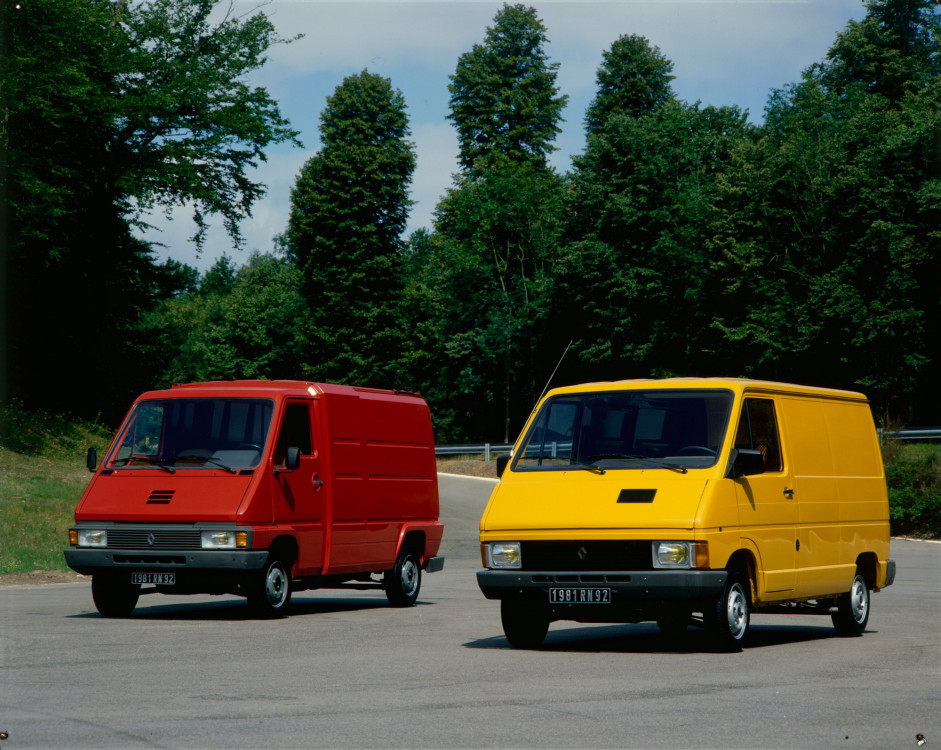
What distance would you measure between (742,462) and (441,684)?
3.58m

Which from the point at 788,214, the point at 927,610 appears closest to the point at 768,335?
the point at 788,214

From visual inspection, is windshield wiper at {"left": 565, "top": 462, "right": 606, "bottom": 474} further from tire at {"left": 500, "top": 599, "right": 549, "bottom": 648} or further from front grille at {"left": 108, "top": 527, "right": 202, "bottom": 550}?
front grille at {"left": 108, "top": 527, "right": 202, "bottom": 550}

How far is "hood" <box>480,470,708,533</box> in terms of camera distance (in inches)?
431

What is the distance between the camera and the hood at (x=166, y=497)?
1424cm

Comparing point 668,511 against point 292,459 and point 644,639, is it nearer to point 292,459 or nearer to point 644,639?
point 644,639

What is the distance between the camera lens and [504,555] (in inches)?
453

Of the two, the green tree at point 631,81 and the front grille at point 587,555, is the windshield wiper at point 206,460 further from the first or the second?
the green tree at point 631,81

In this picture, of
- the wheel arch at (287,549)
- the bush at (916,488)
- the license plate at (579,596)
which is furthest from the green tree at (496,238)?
the license plate at (579,596)

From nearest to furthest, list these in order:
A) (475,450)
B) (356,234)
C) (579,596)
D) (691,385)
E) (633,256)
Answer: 1. (579,596)
2. (691,385)
3. (475,450)
4. (633,256)
5. (356,234)

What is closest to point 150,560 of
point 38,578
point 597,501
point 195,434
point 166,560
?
point 166,560

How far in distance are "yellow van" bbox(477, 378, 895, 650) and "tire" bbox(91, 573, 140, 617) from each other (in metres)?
4.97

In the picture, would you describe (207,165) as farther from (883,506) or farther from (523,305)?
(883,506)

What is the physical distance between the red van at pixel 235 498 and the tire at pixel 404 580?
49 cm

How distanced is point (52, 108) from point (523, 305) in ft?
122
